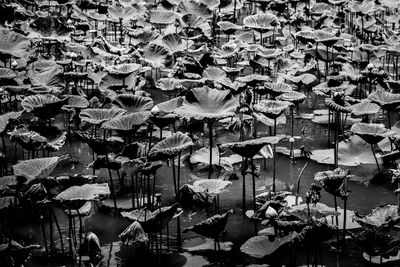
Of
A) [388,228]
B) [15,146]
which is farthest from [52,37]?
[388,228]

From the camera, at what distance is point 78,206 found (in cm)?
407

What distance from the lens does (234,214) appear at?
5.00m

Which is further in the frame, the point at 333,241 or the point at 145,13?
the point at 145,13

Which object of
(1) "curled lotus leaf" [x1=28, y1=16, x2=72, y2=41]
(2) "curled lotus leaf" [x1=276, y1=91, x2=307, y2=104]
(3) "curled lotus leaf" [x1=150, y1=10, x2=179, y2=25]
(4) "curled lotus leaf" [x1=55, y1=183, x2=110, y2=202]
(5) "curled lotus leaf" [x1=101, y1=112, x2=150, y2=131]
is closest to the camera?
(4) "curled lotus leaf" [x1=55, y1=183, x2=110, y2=202]

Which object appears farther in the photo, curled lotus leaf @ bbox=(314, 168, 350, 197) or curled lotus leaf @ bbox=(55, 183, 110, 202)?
curled lotus leaf @ bbox=(314, 168, 350, 197)

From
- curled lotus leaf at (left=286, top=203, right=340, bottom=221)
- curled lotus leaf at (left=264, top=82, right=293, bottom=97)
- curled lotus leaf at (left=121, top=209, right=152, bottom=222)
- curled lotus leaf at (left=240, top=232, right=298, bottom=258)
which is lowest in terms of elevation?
curled lotus leaf at (left=240, top=232, right=298, bottom=258)

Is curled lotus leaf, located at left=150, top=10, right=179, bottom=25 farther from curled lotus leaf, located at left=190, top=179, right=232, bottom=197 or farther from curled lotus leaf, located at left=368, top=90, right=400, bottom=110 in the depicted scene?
curled lotus leaf, located at left=190, top=179, right=232, bottom=197

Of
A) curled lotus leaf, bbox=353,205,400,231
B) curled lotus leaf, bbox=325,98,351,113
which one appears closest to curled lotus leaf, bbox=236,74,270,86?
curled lotus leaf, bbox=325,98,351,113

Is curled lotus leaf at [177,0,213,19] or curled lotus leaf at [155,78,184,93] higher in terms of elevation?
curled lotus leaf at [177,0,213,19]

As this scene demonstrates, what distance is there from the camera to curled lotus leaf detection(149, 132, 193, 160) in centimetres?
438

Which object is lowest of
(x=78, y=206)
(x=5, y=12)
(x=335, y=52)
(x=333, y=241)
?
(x=333, y=241)

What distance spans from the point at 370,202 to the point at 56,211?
2456 millimetres

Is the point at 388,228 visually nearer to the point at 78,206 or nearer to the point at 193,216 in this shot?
the point at 193,216

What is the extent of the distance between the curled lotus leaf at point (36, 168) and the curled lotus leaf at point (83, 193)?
0.22 m
